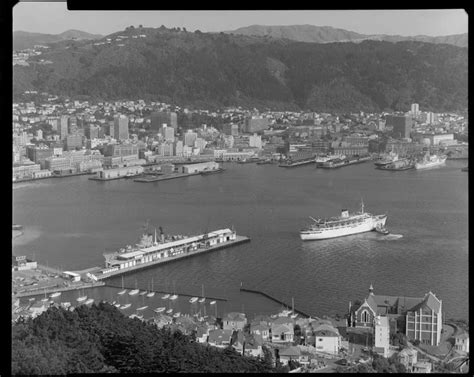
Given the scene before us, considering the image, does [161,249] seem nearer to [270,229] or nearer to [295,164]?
[270,229]

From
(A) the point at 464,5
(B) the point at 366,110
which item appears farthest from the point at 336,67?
(A) the point at 464,5

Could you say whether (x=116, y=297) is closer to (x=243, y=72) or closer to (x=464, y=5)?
(x=243, y=72)

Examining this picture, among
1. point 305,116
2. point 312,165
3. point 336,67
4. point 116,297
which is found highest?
point 336,67

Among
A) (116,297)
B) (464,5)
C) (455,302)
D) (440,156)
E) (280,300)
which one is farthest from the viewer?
(440,156)

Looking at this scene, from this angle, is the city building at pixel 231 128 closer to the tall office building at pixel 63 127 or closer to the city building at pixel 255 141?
the city building at pixel 255 141

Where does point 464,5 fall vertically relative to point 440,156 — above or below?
above

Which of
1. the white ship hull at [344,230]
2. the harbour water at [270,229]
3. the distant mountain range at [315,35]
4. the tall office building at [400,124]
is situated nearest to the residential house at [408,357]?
the harbour water at [270,229]
